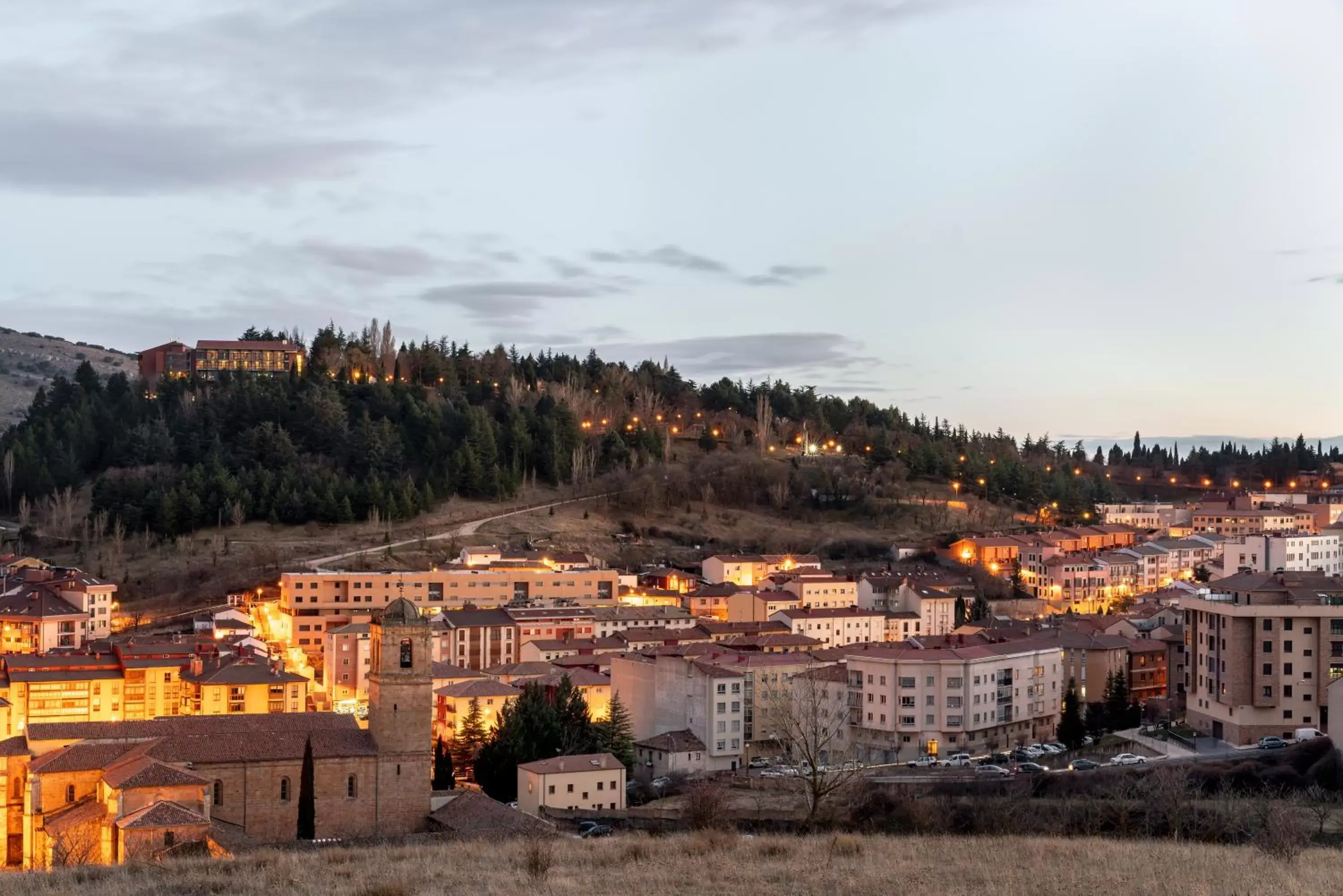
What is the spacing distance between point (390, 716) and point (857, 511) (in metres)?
50.0

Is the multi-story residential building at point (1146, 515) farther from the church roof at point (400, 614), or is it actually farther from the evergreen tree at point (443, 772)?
the church roof at point (400, 614)

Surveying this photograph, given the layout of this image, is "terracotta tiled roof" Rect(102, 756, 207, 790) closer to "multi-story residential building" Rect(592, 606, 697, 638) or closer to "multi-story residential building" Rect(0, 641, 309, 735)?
"multi-story residential building" Rect(0, 641, 309, 735)

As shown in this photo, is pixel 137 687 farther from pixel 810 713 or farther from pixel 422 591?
pixel 810 713

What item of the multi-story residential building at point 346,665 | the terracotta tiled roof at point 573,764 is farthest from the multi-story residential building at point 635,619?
the terracotta tiled roof at point 573,764

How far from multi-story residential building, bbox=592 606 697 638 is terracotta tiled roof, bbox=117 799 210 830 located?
26.5 m

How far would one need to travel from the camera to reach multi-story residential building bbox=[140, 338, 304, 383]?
7794cm

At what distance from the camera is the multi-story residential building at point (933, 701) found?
105 ft

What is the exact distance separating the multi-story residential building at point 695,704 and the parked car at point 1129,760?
8713 millimetres

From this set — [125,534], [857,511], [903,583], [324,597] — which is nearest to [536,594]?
[324,597]

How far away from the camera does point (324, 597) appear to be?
152 ft

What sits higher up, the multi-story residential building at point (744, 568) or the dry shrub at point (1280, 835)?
the dry shrub at point (1280, 835)

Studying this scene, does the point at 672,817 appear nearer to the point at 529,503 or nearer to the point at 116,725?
the point at 116,725

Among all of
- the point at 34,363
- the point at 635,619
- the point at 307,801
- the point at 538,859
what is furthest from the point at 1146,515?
the point at 34,363

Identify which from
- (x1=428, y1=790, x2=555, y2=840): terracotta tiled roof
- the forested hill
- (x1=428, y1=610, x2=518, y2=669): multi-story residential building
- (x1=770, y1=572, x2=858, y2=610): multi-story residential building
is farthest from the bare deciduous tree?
the forested hill
